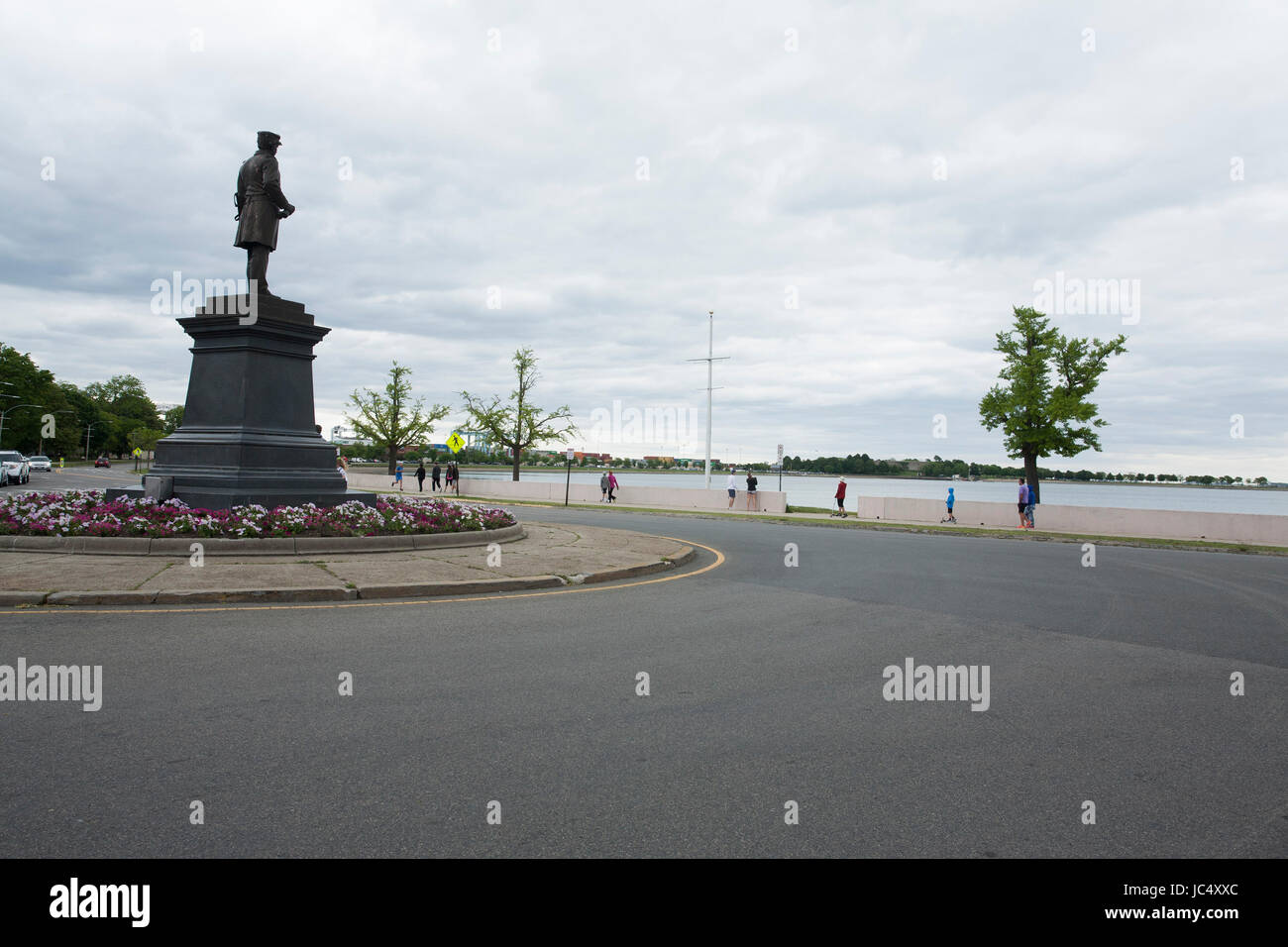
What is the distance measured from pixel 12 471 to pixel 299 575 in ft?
139

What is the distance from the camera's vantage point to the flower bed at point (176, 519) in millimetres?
12031

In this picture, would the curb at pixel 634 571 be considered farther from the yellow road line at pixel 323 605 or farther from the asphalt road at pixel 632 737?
the asphalt road at pixel 632 737

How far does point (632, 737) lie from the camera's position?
188 inches

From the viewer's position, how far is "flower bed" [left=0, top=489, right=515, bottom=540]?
1203 cm

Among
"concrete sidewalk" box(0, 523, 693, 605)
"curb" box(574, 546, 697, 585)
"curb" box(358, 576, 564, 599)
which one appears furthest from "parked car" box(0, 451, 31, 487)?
"curb" box(358, 576, 564, 599)

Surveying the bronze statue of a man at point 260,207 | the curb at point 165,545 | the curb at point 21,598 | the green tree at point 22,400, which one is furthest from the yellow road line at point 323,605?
the green tree at point 22,400

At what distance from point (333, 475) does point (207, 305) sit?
3918mm

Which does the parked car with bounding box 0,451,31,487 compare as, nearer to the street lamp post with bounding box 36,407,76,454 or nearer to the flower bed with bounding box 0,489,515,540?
the flower bed with bounding box 0,489,515,540

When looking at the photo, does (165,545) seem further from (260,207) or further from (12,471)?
(12,471)

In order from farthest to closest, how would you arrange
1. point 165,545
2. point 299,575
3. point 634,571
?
point 634,571, point 165,545, point 299,575

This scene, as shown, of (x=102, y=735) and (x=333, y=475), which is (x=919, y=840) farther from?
(x=333, y=475)

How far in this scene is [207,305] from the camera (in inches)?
591

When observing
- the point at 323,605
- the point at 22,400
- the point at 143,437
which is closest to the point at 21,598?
the point at 323,605
